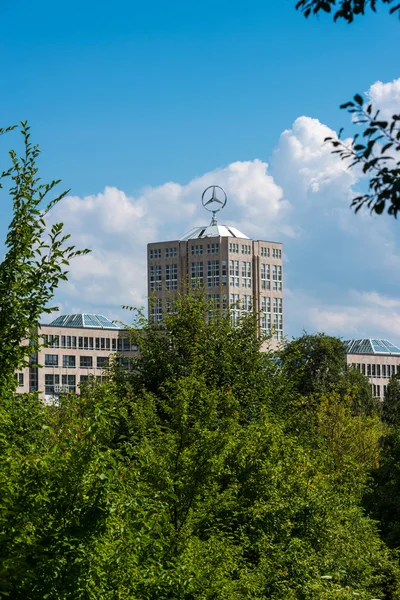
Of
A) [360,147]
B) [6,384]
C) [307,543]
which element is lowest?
[307,543]

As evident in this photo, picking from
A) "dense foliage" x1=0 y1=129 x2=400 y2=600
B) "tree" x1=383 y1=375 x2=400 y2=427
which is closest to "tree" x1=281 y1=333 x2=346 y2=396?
"tree" x1=383 y1=375 x2=400 y2=427

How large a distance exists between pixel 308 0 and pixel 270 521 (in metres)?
17.4

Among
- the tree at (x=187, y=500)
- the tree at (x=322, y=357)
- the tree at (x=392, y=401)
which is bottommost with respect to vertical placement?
the tree at (x=187, y=500)

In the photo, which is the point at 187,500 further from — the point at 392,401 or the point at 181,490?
the point at 392,401

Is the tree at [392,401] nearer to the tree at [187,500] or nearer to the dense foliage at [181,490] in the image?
the dense foliage at [181,490]

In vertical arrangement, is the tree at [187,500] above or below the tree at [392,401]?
below

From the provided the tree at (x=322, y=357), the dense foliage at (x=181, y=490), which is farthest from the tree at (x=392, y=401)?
the dense foliage at (x=181, y=490)

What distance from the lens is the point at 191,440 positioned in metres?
24.6

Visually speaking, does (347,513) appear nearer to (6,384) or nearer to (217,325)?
(6,384)

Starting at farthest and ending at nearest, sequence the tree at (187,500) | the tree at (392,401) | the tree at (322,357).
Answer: the tree at (392,401)
the tree at (322,357)
the tree at (187,500)

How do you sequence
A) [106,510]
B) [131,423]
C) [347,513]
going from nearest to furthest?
1. [106,510]
2. [347,513]
3. [131,423]

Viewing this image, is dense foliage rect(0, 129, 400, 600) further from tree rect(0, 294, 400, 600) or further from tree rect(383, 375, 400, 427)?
tree rect(383, 375, 400, 427)

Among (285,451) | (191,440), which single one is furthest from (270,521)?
(285,451)

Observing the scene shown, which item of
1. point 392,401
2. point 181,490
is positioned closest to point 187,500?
point 181,490
